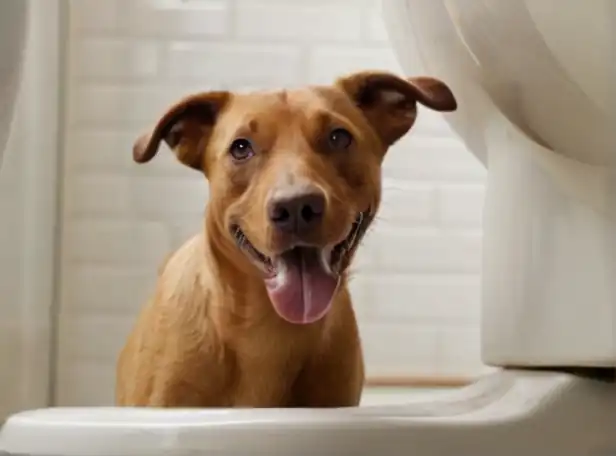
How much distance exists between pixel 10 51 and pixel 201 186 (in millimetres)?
1090

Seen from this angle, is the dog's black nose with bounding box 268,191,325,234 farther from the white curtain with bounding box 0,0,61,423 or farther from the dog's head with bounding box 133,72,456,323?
the white curtain with bounding box 0,0,61,423

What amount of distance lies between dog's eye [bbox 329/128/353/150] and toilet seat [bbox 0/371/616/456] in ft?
0.79

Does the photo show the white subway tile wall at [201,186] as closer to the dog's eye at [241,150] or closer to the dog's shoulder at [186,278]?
the dog's shoulder at [186,278]

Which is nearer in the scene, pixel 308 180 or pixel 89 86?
pixel 308 180

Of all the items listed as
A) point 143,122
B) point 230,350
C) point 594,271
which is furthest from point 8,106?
point 143,122

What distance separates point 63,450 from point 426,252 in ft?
3.85

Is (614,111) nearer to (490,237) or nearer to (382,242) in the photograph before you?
(490,237)

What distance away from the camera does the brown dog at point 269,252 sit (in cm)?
76

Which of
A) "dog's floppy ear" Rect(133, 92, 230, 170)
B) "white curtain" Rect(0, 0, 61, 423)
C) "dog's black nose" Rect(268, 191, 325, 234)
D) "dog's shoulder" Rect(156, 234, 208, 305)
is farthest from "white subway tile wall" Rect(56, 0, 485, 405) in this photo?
"dog's black nose" Rect(268, 191, 325, 234)

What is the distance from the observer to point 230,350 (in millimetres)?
Answer: 861

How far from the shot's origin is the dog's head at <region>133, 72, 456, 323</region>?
2.41 feet

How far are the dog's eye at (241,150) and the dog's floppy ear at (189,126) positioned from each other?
0.06 meters

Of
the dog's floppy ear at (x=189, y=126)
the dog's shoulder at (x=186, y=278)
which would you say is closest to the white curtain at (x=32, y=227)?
the dog's shoulder at (x=186, y=278)

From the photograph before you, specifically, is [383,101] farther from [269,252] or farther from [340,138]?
[269,252]
